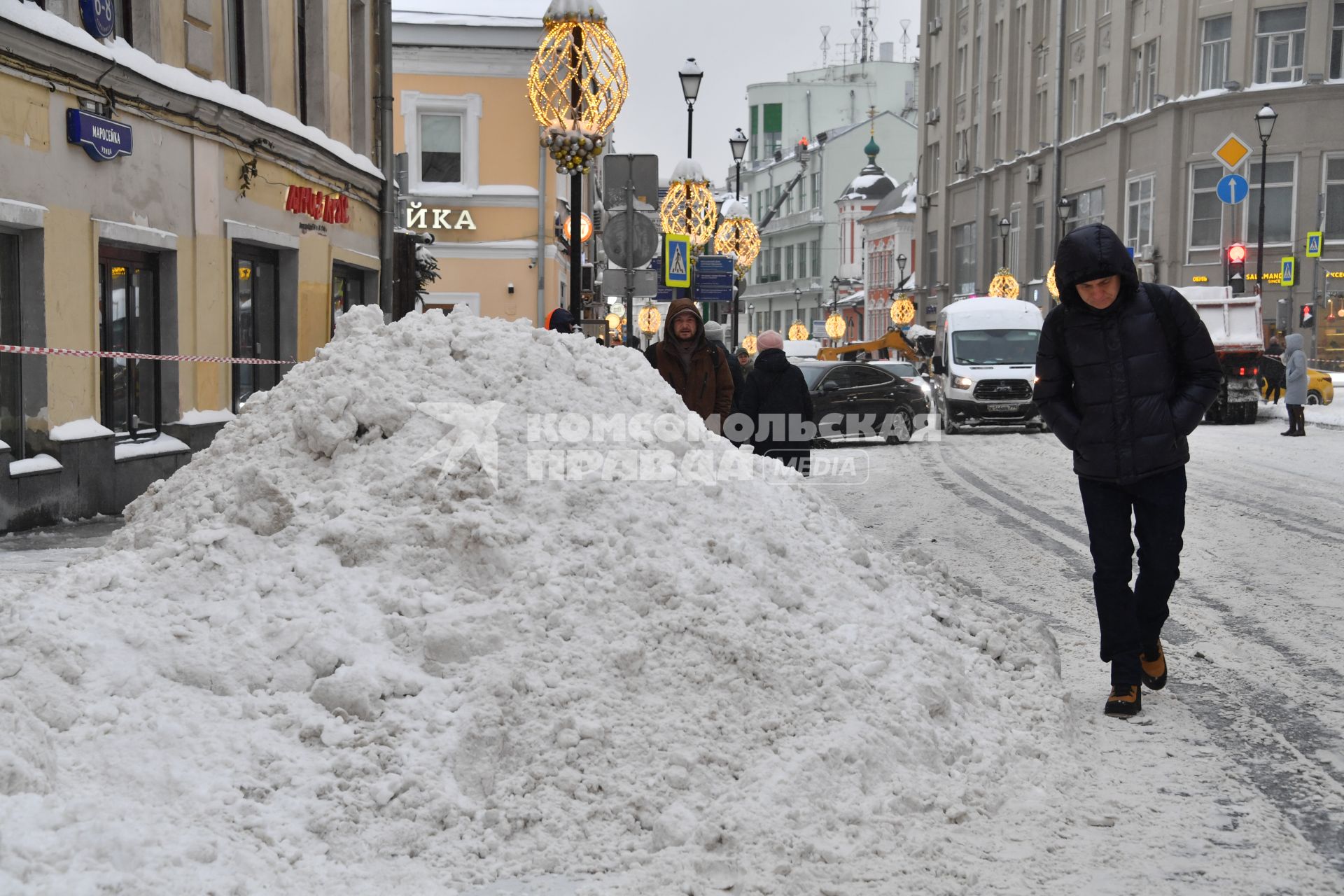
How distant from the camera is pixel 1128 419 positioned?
520cm

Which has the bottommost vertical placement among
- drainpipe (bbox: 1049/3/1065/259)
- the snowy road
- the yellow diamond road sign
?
the snowy road

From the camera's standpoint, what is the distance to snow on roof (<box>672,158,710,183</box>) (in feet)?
76.7

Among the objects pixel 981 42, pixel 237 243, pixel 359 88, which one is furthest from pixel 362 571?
pixel 981 42

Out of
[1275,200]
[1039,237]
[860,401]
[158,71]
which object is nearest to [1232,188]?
[1275,200]

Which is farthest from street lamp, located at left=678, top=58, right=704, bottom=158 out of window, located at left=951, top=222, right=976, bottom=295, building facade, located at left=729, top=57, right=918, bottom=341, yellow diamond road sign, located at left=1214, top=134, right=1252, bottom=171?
building facade, located at left=729, top=57, right=918, bottom=341

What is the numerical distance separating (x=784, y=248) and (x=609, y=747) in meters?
97.1

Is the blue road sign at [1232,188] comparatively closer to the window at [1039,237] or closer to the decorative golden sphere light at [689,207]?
the decorative golden sphere light at [689,207]

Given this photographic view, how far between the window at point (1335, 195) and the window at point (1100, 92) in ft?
28.9

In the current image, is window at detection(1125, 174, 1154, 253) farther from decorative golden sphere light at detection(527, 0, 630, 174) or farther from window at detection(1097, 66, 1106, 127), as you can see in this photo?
decorative golden sphere light at detection(527, 0, 630, 174)

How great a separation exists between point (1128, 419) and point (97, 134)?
894cm

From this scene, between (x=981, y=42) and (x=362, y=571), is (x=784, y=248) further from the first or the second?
(x=362, y=571)

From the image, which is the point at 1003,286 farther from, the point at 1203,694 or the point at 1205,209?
the point at 1203,694

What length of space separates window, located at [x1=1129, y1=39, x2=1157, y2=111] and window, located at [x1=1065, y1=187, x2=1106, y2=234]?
333 centimetres

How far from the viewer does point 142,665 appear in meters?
4.17
